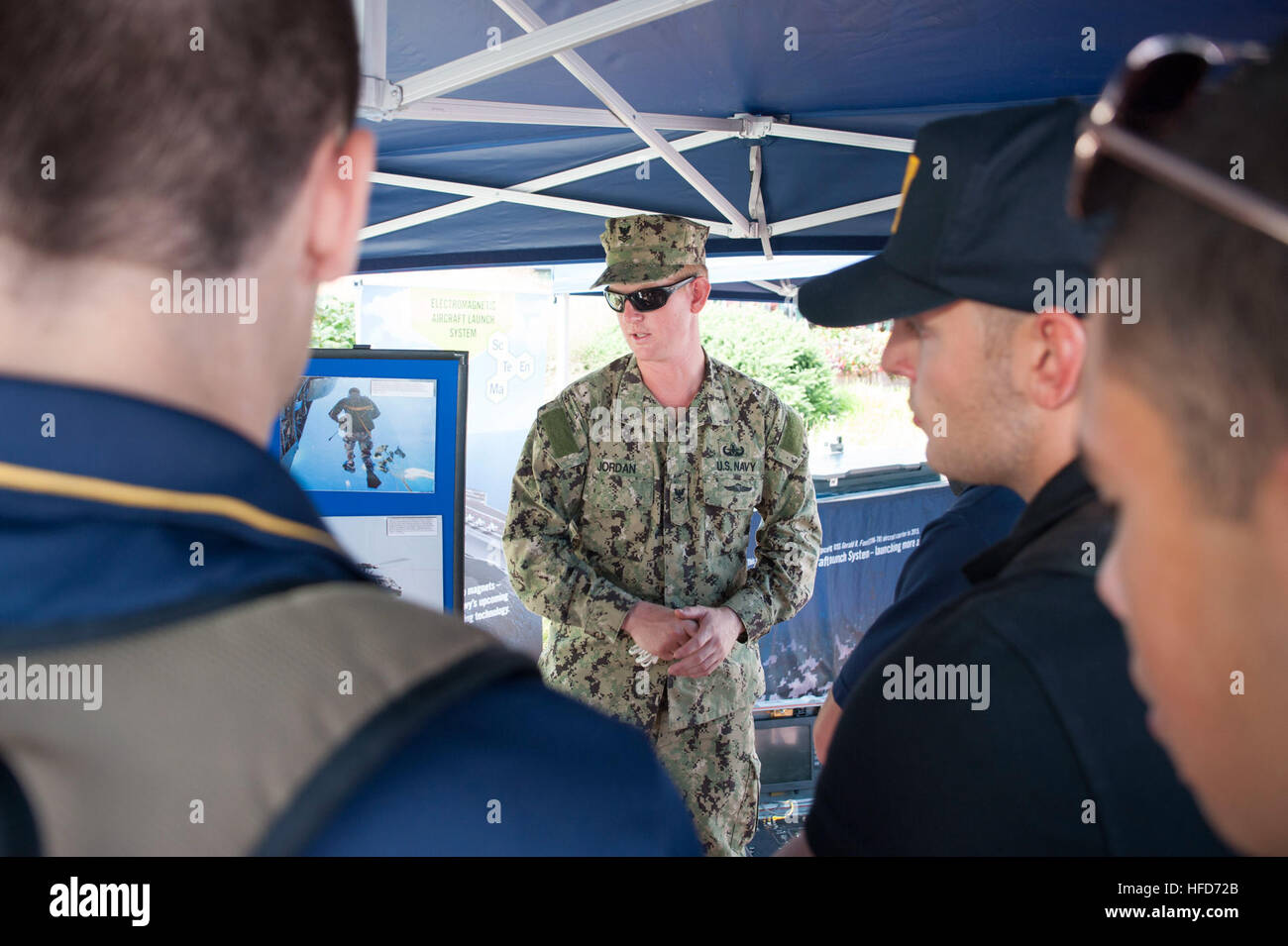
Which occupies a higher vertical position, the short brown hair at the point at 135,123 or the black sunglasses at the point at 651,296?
the black sunglasses at the point at 651,296

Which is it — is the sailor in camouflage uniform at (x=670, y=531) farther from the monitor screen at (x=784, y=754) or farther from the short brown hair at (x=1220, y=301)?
the short brown hair at (x=1220, y=301)

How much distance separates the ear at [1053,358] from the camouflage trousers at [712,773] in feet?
6.44

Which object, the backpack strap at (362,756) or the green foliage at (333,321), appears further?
the green foliage at (333,321)

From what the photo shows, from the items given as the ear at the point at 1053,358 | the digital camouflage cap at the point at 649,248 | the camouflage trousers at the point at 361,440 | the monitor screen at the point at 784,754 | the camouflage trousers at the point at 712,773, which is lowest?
the monitor screen at the point at 784,754

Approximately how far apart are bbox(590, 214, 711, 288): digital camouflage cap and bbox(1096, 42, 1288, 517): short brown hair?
2.52 m

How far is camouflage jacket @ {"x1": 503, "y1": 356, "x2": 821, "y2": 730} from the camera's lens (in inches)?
112

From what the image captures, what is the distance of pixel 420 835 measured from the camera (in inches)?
20.8

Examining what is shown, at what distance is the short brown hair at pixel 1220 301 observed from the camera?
479 millimetres

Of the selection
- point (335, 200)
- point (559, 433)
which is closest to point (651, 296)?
point (559, 433)

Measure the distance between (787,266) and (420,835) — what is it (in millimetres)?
5516

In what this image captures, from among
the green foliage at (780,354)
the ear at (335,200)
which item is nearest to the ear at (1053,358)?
the ear at (335,200)

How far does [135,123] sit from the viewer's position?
0.56m

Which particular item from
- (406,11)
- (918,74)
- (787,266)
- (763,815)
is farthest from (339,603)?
(787,266)

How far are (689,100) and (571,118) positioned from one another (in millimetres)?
487
